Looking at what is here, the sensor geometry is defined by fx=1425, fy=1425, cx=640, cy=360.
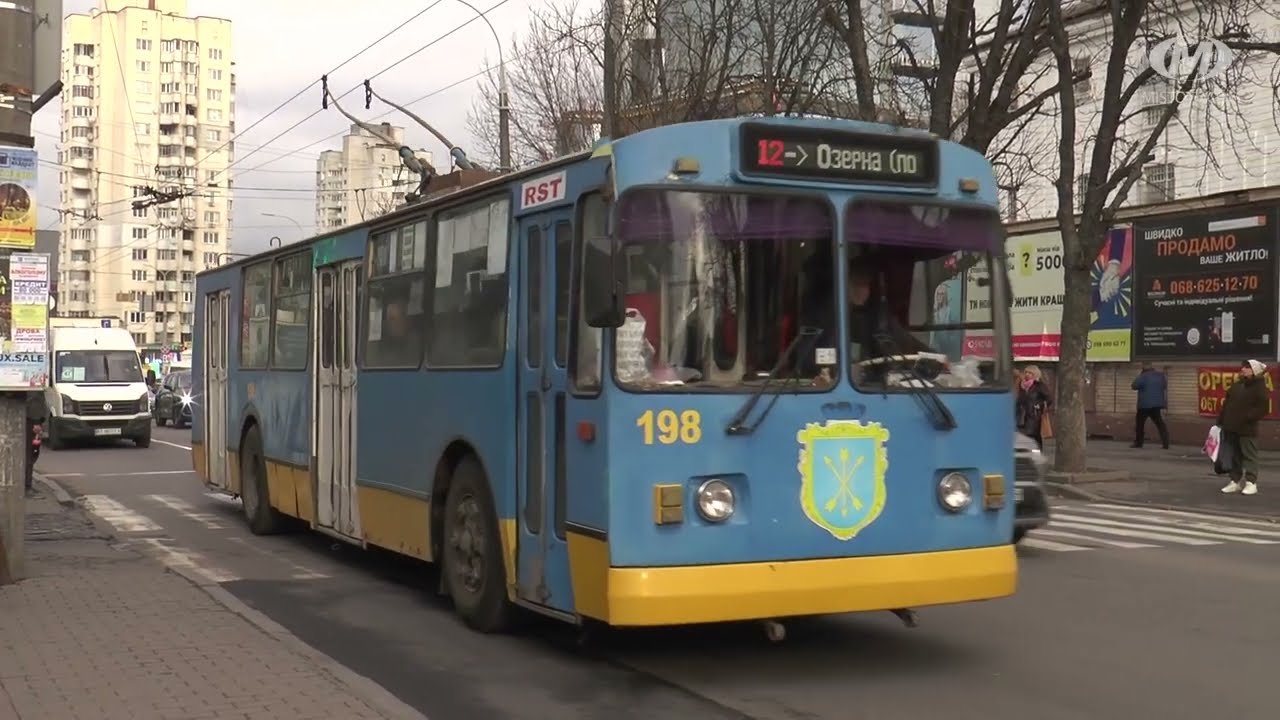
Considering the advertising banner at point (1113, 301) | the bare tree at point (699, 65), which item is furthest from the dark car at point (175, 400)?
the advertising banner at point (1113, 301)

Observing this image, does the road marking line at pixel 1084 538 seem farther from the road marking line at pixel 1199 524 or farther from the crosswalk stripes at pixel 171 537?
the crosswalk stripes at pixel 171 537

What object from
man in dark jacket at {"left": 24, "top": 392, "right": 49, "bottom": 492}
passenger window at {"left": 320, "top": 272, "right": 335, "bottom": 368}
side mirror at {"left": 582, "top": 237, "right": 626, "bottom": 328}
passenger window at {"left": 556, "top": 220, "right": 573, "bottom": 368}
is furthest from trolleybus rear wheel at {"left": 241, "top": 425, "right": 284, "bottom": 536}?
side mirror at {"left": 582, "top": 237, "right": 626, "bottom": 328}

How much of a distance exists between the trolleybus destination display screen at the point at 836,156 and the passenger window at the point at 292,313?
20.9 feet

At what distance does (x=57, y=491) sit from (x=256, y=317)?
6.42 m

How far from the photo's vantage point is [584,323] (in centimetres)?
742

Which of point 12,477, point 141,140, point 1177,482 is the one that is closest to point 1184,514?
point 1177,482

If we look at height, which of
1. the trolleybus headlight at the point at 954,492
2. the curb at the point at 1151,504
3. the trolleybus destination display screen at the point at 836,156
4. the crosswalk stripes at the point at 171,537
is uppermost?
the trolleybus destination display screen at the point at 836,156

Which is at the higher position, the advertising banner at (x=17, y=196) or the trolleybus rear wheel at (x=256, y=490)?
the advertising banner at (x=17, y=196)

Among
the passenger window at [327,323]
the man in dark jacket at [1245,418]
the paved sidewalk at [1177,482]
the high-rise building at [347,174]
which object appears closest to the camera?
the passenger window at [327,323]

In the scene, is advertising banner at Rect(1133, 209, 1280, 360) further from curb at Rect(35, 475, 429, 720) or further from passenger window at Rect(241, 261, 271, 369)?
curb at Rect(35, 475, 429, 720)

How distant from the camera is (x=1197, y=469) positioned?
926 inches

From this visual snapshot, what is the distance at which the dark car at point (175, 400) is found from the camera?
41.7 meters

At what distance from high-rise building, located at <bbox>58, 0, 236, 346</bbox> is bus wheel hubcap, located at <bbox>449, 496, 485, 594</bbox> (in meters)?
109

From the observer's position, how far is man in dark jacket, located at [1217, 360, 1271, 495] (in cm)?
1797
